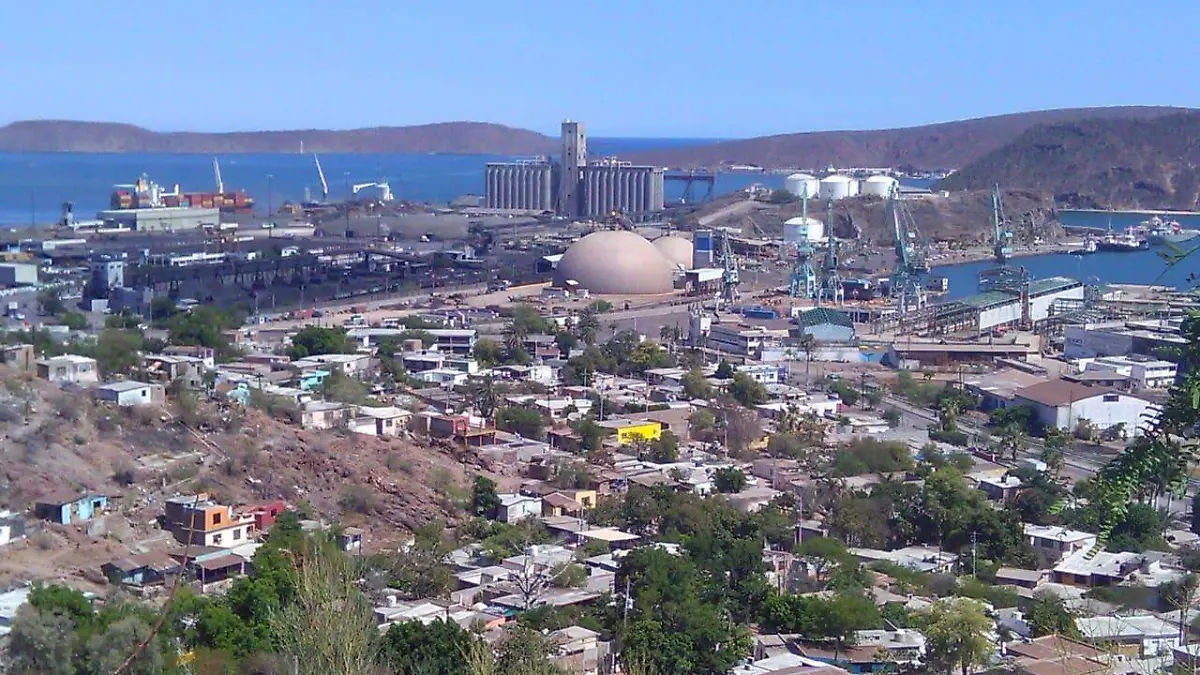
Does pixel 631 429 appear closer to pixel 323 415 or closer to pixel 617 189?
pixel 323 415

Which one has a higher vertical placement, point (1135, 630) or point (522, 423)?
point (1135, 630)

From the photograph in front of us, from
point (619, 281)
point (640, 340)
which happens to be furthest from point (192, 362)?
point (619, 281)

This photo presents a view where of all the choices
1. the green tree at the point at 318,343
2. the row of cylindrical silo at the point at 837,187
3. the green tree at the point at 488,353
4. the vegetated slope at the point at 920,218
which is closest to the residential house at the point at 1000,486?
the green tree at the point at 488,353

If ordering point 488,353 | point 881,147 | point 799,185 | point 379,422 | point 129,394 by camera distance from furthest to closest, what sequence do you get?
point 881,147 < point 799,185 < point 488,353 < point 379,422 < point 129,394

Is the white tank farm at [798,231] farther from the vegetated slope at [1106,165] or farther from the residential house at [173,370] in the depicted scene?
the residential house at [173,370]

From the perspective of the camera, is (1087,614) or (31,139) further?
(31,139)

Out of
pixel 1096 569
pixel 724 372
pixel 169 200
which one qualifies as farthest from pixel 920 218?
pixel 1096 569

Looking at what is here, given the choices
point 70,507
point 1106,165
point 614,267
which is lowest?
point 70,507

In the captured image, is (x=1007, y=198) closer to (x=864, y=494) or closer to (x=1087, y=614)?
(x=864, y=494)

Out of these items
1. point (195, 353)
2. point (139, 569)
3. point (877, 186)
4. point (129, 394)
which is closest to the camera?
point (139, 569)
